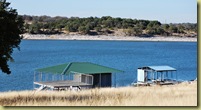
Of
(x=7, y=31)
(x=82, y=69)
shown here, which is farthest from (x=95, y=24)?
(x=7, y=31)

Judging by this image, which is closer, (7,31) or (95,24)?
(7,31)

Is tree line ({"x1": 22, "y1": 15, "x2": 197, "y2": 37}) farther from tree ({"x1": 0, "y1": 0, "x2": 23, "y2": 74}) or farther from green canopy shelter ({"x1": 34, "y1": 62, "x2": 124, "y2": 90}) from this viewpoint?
green canopy shelter ({"x1": 34, "y1": 62, "x2": 124, "y2": 90})

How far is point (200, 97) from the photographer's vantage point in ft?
23.3

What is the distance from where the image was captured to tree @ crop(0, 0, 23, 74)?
32.4ft

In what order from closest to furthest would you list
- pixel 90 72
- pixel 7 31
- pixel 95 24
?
pixel 7 31 < pixel 90 72 < pixel 95 24

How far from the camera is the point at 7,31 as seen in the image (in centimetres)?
1008

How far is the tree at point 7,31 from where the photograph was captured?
9875 mm

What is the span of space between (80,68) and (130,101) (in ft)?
41.8

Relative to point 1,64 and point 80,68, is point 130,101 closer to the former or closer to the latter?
point 1,64

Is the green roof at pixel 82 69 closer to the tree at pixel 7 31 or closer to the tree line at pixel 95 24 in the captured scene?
the tree line at pixel 95 24

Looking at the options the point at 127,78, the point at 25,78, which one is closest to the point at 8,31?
the point at 25,78

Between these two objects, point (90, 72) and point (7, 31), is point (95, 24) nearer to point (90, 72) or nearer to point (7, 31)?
point (90, 72)

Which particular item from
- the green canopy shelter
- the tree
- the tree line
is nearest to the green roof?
the green canopy shelter

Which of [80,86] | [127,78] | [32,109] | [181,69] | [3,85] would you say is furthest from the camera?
[181,69]
